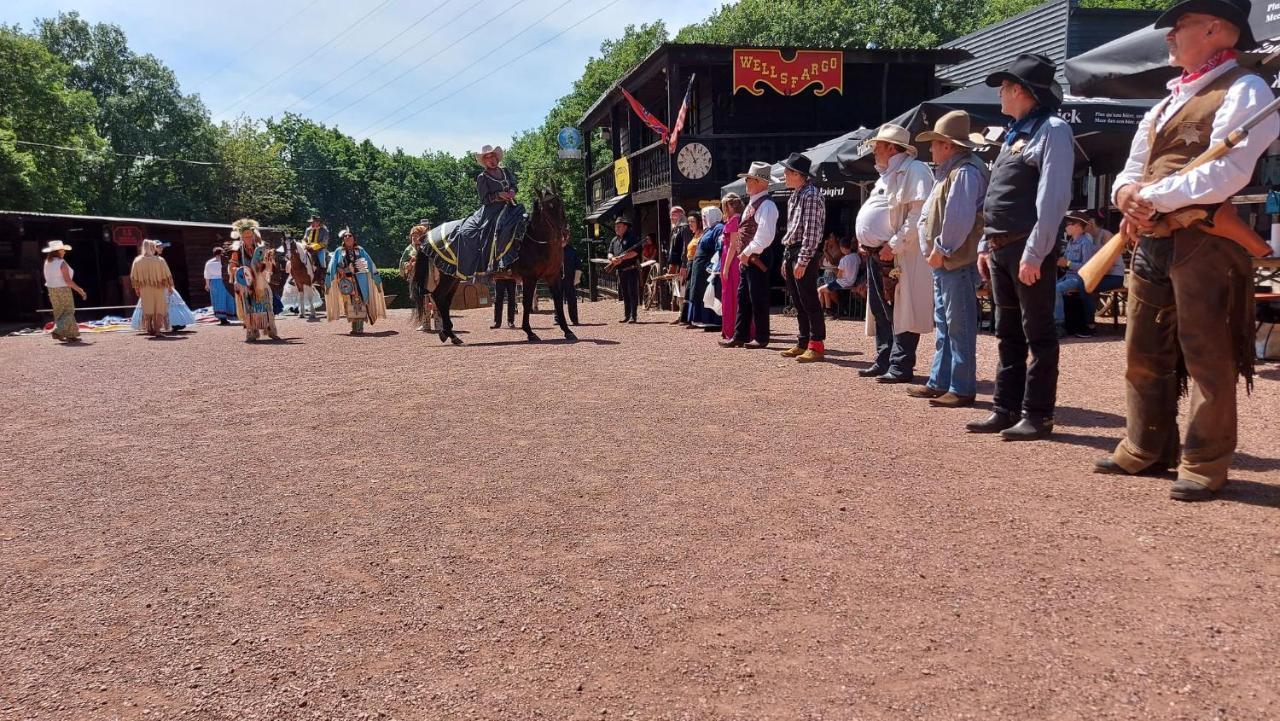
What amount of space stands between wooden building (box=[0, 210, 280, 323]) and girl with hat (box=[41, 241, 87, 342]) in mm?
7022

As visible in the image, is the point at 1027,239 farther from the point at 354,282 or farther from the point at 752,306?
the point at 354,282

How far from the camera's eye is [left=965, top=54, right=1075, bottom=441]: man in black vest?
180 inches

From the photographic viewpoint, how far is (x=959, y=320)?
5742 mm

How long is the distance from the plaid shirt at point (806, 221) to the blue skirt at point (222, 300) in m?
15.7

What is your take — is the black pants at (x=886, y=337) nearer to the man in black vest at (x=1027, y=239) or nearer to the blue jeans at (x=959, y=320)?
the blue jeans at (x=959, y=320)

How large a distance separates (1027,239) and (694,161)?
46.9 ft

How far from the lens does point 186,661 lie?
2.58 metres

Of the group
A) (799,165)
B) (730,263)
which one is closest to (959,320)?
(799,165)

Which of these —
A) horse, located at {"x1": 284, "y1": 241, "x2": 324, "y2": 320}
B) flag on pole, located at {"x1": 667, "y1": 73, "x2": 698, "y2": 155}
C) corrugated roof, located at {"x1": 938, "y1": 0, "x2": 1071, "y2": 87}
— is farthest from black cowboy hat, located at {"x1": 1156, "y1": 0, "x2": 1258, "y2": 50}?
corrugated roof, located at {"x1": 938, "y1": 0, "x2": 1071, "y2": 87}

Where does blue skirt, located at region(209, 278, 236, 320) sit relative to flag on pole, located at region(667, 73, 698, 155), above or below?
below

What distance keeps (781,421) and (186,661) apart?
12.7 feet

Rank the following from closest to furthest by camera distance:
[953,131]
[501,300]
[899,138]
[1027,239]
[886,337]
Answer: [1027,239], [953,131], [899,138], [886,337], [501,300]

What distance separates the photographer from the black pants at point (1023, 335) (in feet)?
15.8

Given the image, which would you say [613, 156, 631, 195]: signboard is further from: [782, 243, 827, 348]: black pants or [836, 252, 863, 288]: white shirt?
[782, 243, 827, 348]: black pants
